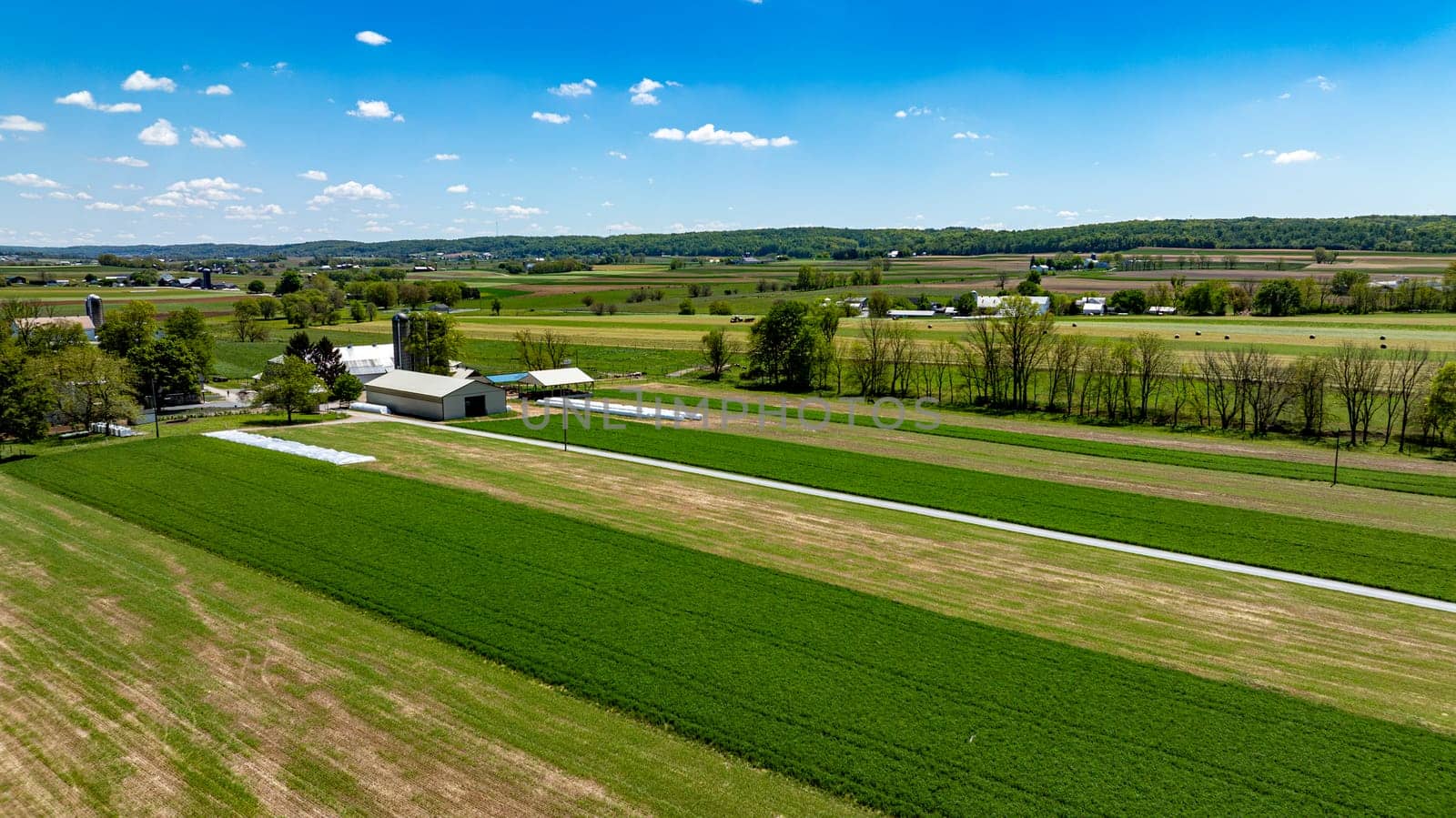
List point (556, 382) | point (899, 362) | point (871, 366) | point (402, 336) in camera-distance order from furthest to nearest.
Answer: point (402, 336), point (871, 366), point (899, 362), point (556, 382)

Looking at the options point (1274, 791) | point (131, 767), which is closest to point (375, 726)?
point (131, 767)

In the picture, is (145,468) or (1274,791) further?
(145,468)

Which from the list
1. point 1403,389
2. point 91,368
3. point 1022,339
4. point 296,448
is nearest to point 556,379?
point 296,448

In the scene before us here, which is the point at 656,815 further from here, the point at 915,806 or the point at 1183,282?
the point at 1183,282

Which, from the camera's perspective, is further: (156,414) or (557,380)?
(557,380)

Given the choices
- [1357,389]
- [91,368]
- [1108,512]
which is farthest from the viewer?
[1357,389]

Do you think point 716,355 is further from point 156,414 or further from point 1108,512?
point 1108,512

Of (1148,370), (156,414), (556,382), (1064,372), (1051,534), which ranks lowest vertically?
(1051,534)

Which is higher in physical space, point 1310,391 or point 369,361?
point 369,361
